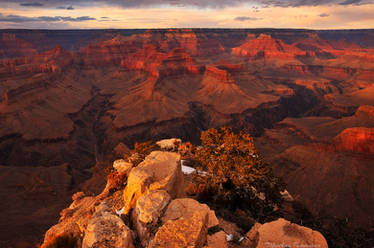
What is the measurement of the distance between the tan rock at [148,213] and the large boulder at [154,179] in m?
1.43

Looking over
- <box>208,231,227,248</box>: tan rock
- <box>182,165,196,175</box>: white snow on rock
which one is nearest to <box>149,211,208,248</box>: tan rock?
<box>208,231,227,248</box>: tan rock

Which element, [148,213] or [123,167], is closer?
[148,213]

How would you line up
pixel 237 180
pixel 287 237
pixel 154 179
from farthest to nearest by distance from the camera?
pixel 237 180 < pixel 154 179 < pixel 287 237

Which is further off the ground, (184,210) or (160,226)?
(184,210)

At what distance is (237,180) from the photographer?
19016 millimetres

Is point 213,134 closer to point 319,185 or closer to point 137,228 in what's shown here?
point 137,228

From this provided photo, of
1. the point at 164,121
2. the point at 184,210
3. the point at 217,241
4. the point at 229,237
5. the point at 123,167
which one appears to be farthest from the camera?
the point at 164,121

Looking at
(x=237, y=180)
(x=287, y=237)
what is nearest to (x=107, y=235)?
(x=287, y=237)

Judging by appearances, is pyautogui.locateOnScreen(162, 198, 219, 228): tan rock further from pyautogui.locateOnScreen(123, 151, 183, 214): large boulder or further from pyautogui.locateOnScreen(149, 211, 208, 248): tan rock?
pyautogui.locateOnScreen(149, 211, 208, 248): tan rock

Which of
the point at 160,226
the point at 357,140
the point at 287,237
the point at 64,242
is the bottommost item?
the point at 357,140

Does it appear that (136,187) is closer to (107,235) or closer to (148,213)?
(148,213)

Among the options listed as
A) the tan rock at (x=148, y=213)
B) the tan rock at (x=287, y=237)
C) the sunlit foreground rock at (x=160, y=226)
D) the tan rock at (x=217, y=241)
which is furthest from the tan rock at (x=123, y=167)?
the tan rock at (x=287, y=237)

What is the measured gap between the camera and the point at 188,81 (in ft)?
455

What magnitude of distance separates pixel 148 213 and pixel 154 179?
143 inches
